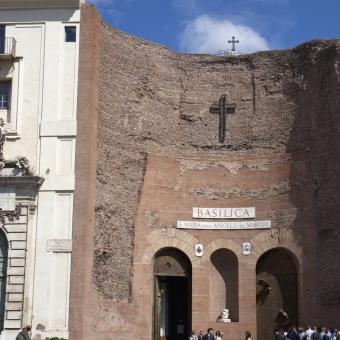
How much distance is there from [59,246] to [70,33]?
336 inches

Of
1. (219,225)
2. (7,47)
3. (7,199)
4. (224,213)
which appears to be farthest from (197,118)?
(7,199)

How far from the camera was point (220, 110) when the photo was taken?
106 feet

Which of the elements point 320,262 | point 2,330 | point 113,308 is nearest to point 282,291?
point 320,262

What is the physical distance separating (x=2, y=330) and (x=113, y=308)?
A: 428 centimetres

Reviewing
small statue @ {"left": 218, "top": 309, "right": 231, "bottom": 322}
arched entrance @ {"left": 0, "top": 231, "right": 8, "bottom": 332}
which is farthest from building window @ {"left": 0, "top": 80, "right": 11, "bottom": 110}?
small statue @ {"left": 218, "top": 309, "right": 231, "bottom": 322}

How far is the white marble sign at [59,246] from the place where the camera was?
26.6 metres

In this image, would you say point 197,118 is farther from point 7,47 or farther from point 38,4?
point 7,47

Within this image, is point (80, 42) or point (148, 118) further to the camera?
point (148, 118)

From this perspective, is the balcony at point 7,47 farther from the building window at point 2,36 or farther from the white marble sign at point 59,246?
the white marble sign at point 59,246

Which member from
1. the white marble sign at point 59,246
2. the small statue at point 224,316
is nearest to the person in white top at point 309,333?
the small statue at point 224,316

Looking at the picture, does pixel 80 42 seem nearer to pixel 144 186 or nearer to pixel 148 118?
pixel 148 118

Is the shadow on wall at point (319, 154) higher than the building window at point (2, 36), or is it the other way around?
the building window at point (2, 36)

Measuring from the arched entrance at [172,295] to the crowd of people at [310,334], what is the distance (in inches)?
172

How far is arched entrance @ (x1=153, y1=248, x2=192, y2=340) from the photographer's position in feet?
99.7
